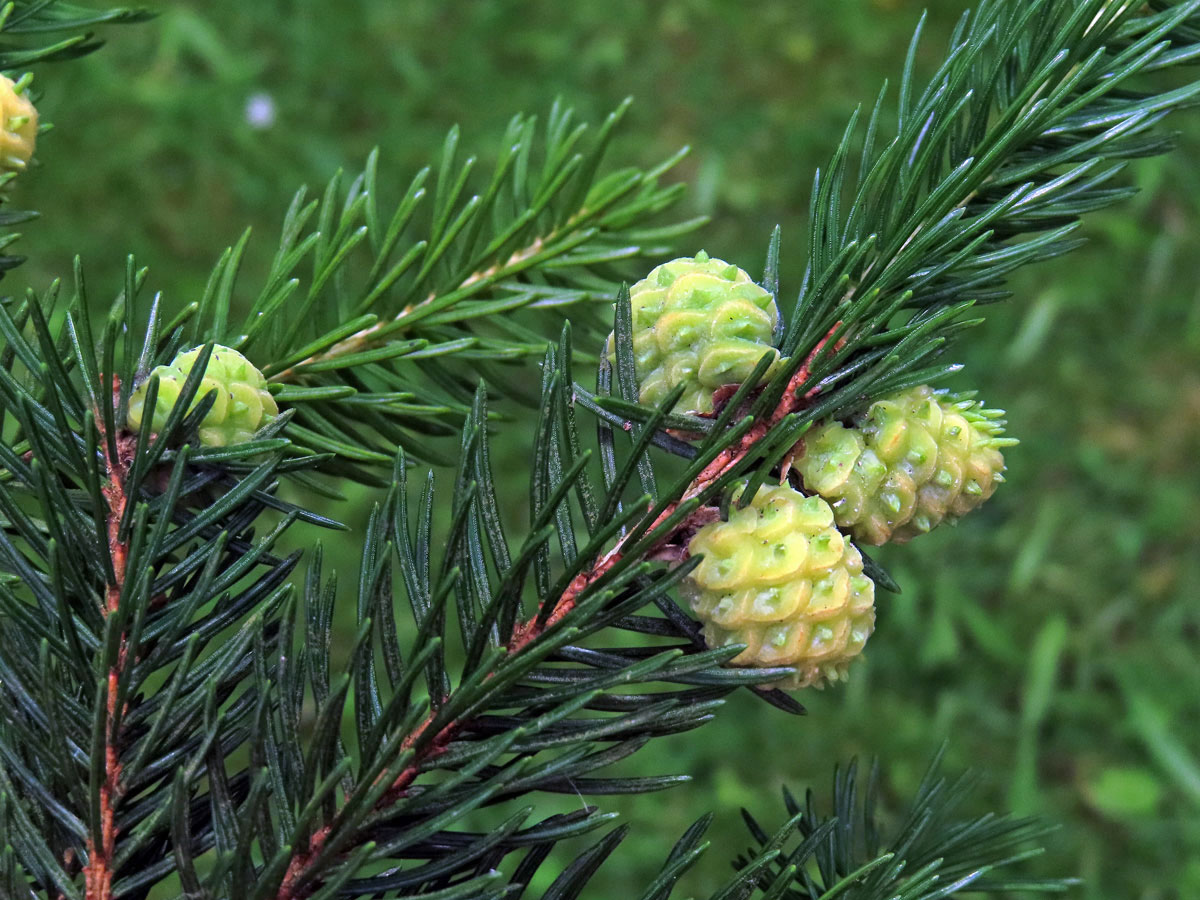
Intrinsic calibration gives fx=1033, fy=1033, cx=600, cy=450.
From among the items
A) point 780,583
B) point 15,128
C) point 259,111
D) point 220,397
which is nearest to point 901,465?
point 780,583

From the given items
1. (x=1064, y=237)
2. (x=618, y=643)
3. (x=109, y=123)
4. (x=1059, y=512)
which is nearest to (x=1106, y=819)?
(x=1059, y=512)

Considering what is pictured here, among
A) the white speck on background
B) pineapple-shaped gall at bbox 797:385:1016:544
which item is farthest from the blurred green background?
pineapple-shaped gall at bbox 797:385:1016:544

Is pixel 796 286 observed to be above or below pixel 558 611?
below

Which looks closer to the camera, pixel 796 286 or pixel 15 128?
pixel 15 128

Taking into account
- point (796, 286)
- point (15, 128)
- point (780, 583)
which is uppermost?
point (15, 128)

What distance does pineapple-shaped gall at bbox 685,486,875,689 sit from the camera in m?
0.29

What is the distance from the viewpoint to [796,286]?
162 centimetres

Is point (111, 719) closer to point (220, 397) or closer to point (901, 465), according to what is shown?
point (220, 397)

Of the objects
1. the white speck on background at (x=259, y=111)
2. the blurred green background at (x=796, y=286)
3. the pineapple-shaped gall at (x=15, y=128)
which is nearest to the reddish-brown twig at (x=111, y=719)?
the pineapple-shaped gall at (x=15, y=128)

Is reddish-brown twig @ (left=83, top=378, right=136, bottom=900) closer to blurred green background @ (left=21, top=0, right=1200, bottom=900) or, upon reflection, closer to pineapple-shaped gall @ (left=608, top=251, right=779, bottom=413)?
pineapple-shaped gall @ (left=608, top=251, right=779, bottom=413)

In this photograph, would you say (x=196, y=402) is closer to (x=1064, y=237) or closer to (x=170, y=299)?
(x=1064, y=237)

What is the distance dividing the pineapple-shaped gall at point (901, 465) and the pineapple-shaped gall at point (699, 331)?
0.11 feet

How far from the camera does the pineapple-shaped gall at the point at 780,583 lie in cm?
29

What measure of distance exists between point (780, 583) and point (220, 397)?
0.18 m
